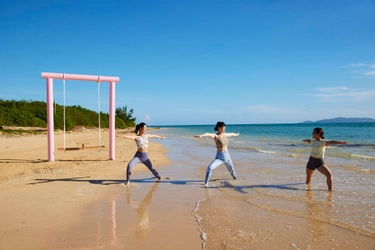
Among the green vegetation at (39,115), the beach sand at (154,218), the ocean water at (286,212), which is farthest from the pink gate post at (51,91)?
the green vegetation at (39,115)

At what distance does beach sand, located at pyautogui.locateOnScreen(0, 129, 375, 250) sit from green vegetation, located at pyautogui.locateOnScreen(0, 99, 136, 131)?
28.0 m

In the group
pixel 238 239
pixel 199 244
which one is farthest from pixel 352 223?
pixel 199 244

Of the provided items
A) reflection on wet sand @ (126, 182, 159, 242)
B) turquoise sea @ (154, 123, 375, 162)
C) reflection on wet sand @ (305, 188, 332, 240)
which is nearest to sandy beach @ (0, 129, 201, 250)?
reflection on wet sand @ (126, 182, 159, 242)

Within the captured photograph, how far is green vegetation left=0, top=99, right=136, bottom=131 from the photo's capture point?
3338 cm

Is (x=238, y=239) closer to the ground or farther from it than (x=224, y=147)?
closer to the ground

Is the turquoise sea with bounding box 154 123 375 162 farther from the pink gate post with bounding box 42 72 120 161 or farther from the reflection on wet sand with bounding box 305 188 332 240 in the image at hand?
the pink gate post with bounding box 42 72 120 161

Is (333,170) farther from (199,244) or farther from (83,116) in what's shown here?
(83,116)

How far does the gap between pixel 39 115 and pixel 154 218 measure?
3744 centimetres

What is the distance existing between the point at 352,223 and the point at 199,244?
2.77m

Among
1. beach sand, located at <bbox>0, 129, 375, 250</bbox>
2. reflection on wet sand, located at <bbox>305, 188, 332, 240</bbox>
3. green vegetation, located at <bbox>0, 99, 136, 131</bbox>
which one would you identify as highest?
green vegetation, located at <bbox>0, 99, 136, 131</bbox>

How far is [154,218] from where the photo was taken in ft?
17.3

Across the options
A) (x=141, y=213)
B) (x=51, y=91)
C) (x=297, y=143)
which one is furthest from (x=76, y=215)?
(x=297, y=143)

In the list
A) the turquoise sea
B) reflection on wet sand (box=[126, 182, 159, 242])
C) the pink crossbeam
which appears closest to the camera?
reflection on wet sand (box=[126, 182, 159, 242])

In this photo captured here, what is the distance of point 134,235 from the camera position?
442cm
